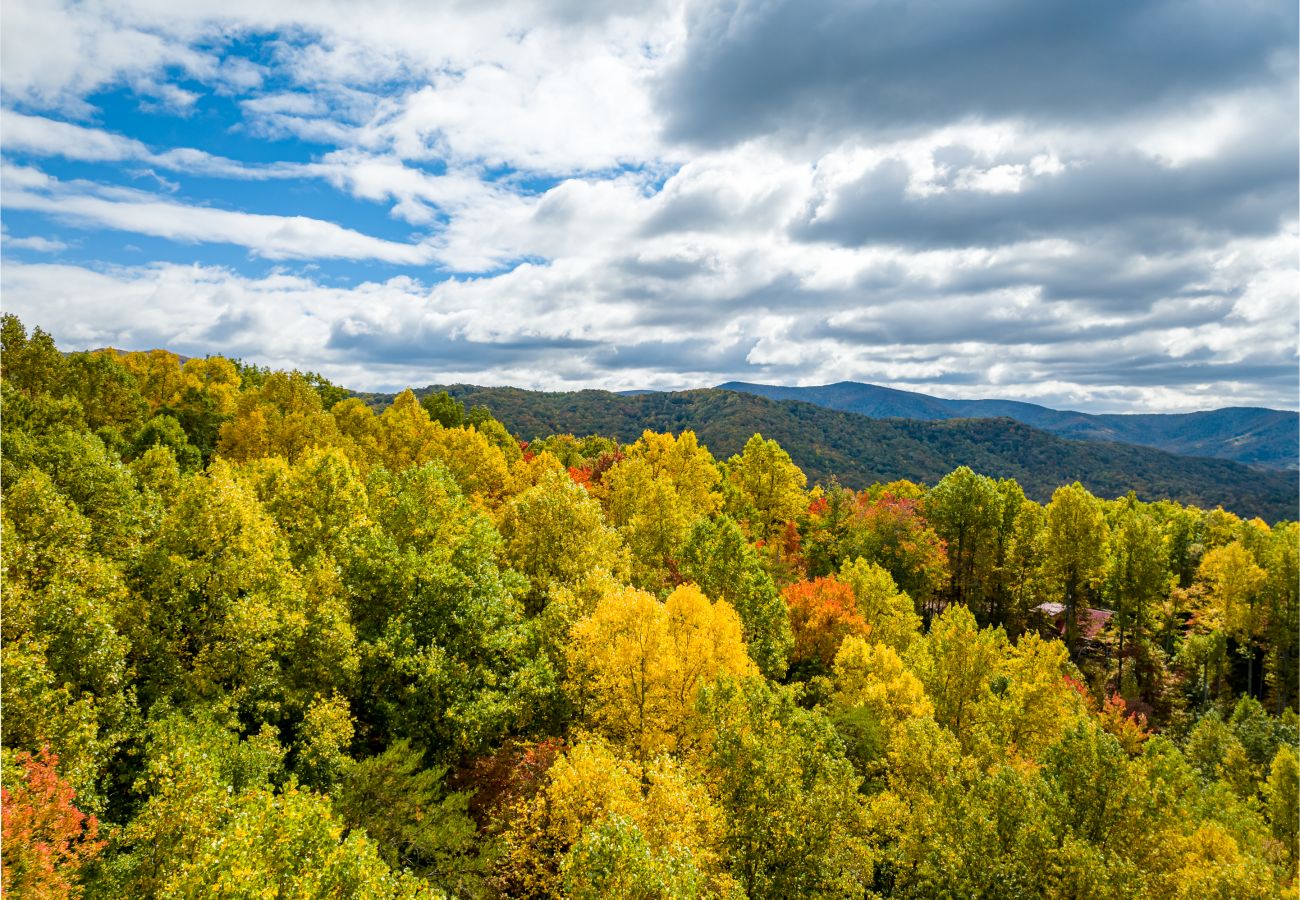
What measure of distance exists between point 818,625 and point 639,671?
24.7 metres

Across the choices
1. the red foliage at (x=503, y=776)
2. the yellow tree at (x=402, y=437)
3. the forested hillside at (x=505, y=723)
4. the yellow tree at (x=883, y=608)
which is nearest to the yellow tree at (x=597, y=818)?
the forested hillside at (x=505, y=723)

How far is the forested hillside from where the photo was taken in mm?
19516

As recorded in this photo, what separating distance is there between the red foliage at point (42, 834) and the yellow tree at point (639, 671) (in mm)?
19918

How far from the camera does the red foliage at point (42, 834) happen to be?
16094 millimetres

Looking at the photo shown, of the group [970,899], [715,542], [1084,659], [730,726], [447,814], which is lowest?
[1084,659]

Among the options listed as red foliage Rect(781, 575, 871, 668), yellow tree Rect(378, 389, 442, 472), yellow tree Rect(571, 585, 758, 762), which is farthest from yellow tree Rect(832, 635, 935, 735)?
yellow tree Rect(378, 389, 442, 472)

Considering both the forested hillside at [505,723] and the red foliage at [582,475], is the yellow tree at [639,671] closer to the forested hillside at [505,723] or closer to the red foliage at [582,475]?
the forested hillside at [505,723]

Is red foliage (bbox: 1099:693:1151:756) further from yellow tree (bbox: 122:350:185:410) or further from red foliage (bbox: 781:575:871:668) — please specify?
yellow tree (bbox: 122:350:185:410)

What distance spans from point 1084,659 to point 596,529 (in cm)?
6432

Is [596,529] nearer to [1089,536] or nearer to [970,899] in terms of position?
[970,899]

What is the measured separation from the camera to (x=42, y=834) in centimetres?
1750

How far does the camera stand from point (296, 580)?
99.4ft

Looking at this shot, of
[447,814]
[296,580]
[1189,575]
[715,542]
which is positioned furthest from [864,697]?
[1189,575]

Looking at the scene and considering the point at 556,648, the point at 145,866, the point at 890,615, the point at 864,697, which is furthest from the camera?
the point at 890,615
